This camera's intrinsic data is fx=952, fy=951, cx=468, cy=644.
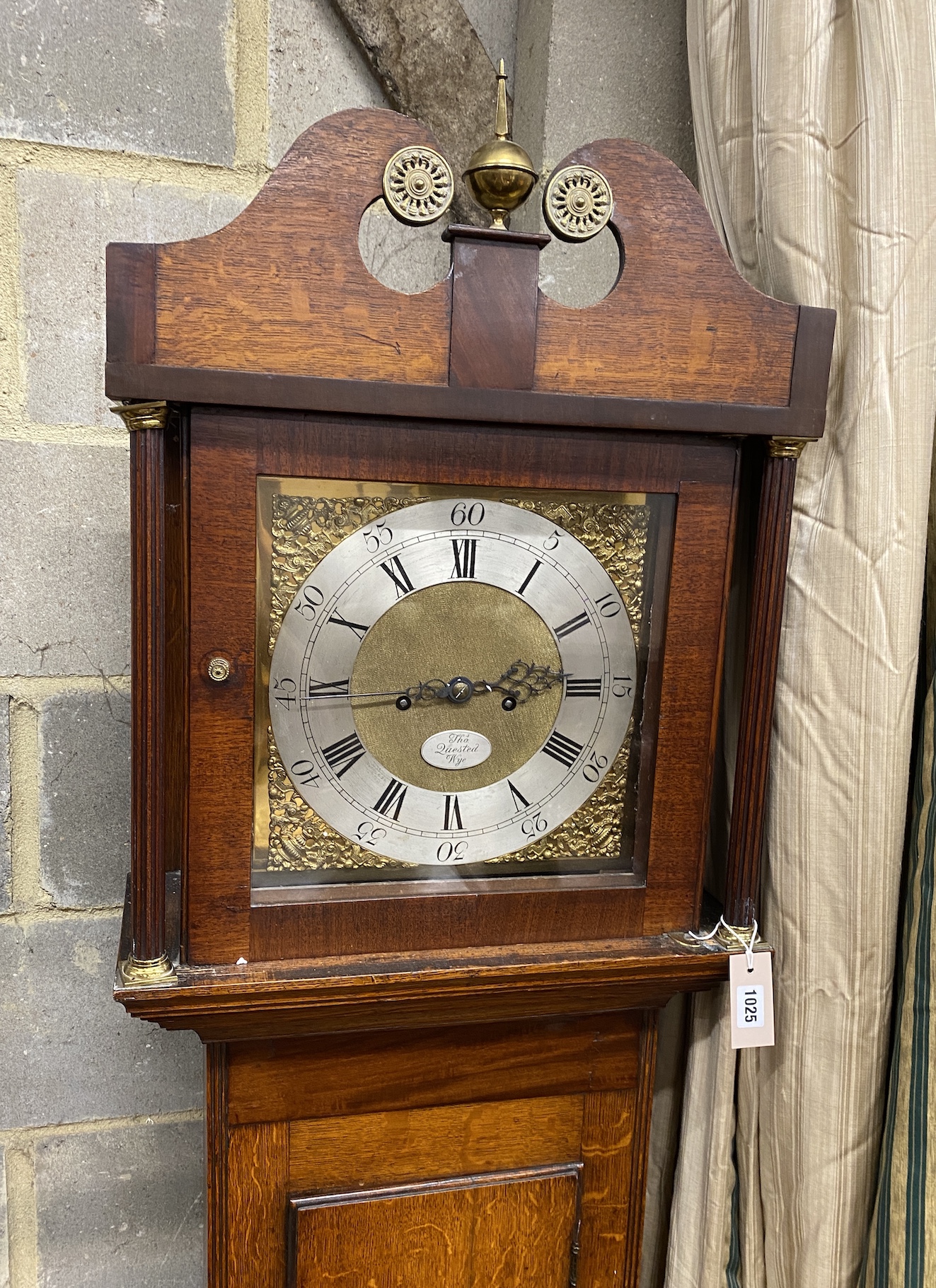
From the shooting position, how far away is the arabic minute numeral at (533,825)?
73 centimetres

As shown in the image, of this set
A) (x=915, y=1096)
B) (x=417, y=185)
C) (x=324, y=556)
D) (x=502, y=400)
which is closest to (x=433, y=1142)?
(x=915, y=1096)

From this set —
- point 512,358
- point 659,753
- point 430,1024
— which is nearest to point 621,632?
point 659,753

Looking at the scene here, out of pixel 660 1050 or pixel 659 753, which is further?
pixel 660 1050

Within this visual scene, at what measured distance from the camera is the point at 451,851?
0.72 m

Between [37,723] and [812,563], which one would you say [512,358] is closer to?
[812,563]

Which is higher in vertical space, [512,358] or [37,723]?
[512,358]

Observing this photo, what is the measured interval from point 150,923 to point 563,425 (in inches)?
17.6

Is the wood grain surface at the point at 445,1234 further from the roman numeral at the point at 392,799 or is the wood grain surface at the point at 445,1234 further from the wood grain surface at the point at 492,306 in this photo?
the wood grain surface at the point at 492,306

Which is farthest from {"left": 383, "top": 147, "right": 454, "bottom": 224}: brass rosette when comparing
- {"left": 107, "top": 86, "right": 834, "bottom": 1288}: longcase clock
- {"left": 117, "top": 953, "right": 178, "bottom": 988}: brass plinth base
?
{"left": 117, "top": 953, "right": 178, "bottom": 988}: brass plinth base

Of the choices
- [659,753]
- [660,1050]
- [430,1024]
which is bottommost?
[660,1050]

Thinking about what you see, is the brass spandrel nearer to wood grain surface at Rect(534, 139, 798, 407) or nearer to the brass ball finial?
wood grain surface at Rect(534, 139, 798, 407)

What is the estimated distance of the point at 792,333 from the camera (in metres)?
0.69

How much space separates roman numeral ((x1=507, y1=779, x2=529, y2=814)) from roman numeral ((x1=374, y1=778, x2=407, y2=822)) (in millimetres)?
81

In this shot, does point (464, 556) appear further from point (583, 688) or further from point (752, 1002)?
point (752, 1002)
